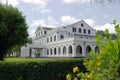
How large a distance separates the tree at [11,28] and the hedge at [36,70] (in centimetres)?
1708

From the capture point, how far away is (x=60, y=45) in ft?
188

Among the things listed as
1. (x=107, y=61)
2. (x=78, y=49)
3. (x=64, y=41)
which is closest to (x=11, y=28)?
(x=107, y=61)

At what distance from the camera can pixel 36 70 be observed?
33.2ft

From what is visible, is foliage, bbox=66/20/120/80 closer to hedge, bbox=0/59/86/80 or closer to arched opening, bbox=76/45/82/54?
hedge, bbox=0/59/86/80

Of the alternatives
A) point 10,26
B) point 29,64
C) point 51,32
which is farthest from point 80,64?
point 51,32

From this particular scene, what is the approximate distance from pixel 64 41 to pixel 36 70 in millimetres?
44402

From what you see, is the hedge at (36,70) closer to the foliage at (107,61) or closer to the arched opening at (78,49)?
the foliage at (107,61)

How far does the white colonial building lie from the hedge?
37690mm

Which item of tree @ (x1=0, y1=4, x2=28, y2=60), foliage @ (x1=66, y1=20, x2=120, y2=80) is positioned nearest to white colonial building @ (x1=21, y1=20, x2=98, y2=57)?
tree @ (x1=0, y1=4, x2=28, y2=60)

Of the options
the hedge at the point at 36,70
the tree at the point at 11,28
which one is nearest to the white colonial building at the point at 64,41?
the tree at the point at 11,28

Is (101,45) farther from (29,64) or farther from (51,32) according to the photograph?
(51,32)

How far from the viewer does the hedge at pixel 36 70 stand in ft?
31.1

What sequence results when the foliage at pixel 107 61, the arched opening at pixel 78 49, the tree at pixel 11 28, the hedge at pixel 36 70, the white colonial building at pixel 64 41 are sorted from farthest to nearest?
the arched opening at pixel 78 49 < the white colonial building at pixel 64 41 < the tree at pixel 11 28 < the hedge at pixel 36 70 < the foliage at pixel 107 61

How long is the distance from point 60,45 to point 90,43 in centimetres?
846
